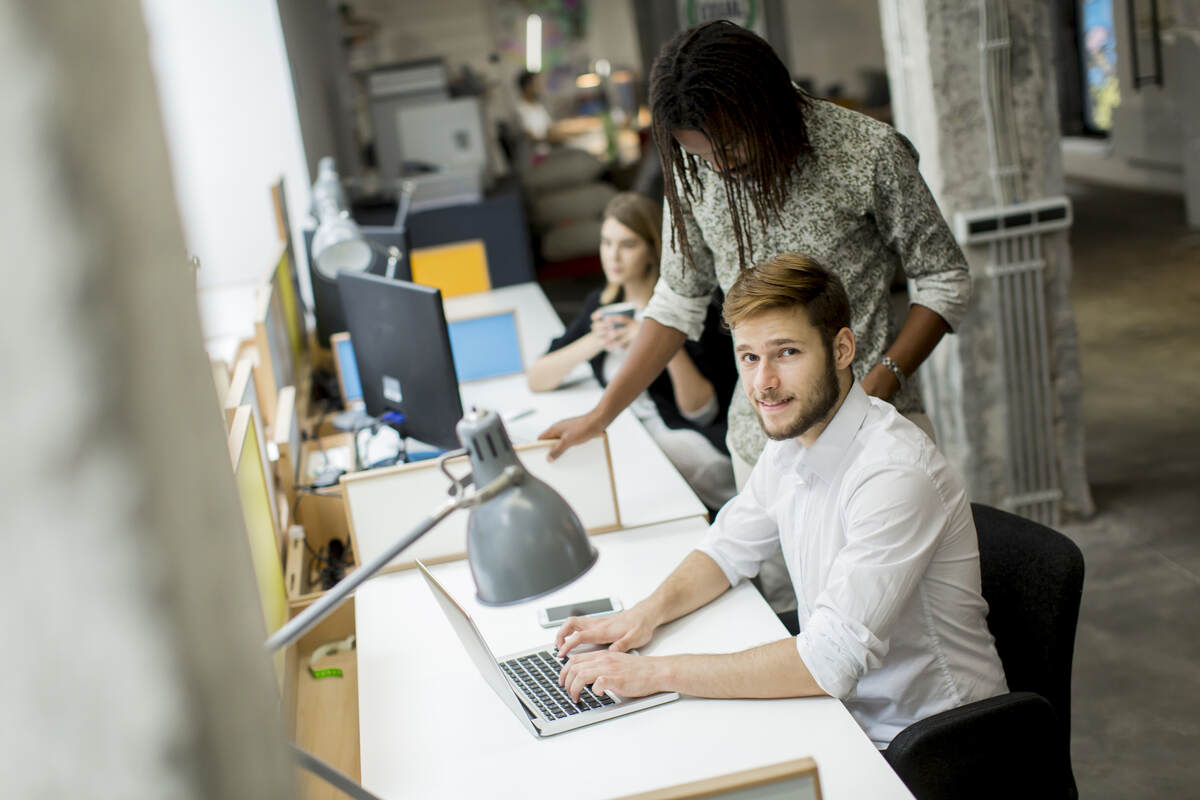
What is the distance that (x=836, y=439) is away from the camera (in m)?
1.78

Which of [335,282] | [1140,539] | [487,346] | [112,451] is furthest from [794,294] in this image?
[335,282]

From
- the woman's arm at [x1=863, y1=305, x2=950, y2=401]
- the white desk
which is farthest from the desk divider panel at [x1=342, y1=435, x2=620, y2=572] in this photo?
the woman's arm at [x1=863, y1=305, x2=950, y2=401]

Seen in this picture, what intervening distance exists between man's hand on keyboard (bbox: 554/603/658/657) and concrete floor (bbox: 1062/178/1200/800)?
126cm

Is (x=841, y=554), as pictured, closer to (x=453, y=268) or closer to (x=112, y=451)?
(x=112, y=451)

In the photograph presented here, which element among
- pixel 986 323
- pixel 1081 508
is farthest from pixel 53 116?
pixel 1081 508

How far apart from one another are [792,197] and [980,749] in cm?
108

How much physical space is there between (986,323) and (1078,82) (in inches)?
428

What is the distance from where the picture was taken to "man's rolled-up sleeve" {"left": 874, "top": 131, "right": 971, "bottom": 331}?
222 centimetres

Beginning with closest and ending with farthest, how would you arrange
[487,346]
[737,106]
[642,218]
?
1. [737,106]
2. [642,218]
3. [487,346]

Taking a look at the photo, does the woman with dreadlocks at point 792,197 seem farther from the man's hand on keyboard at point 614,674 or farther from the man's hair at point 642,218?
the man's hair at point 642,218

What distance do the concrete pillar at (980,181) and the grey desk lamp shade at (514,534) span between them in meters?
2.68

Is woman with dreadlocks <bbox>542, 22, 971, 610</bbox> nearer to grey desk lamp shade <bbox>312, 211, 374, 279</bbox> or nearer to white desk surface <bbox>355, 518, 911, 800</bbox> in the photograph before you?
white desk surface <bbox>355, 518, 911, 800</bbox>

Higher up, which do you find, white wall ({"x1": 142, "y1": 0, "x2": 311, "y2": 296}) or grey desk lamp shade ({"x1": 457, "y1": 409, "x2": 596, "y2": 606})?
white wall ({"x1": 142, "y1": 0, "x2": 311, "y2": 296})

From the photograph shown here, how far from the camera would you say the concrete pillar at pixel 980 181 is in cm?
348
